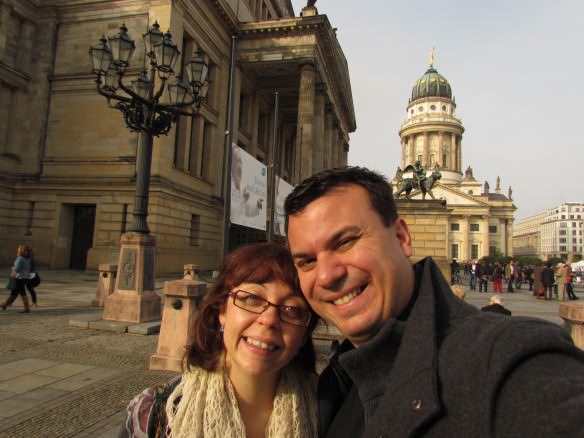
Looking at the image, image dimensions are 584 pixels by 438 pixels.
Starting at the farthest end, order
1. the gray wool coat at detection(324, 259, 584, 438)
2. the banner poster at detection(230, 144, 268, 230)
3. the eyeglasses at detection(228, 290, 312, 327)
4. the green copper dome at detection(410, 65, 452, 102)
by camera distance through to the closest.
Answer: the green copper dome at detection(410, 65, 452, 102) → the banner poster at detection(230, 144, 268, 230) → the eyeglasses at detection(228, 290, 312, 327) → the gray wool coat at detection(324, 259, 584, 438)

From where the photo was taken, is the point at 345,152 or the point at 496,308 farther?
the point at 345,152

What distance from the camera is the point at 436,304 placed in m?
1.22

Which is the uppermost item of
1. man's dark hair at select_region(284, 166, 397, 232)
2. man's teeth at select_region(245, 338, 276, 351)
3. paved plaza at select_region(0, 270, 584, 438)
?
man's dark hair at select_region(284, 166, 397, 232)

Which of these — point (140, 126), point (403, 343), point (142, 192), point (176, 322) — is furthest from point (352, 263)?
point (140, 126)

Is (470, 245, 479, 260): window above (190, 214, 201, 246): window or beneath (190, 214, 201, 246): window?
above

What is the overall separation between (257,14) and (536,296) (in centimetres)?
3060

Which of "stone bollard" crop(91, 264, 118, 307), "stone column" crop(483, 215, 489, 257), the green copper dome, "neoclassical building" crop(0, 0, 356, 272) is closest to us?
"stone bollard" crop(91, 264, 118, 307)

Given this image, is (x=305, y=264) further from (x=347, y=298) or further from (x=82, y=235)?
(x=82, y=235)

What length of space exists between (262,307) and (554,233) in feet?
530

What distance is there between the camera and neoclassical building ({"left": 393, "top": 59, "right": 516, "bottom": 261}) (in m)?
80.8

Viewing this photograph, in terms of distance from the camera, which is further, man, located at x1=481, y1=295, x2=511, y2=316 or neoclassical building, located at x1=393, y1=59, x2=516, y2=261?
neoclassical building, located at x1=393, y1=59, x2=516, y2=261

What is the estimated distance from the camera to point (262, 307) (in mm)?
1693

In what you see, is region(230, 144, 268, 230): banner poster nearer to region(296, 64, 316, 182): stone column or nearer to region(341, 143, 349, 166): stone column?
region(296, 64, 316, 182): stone column

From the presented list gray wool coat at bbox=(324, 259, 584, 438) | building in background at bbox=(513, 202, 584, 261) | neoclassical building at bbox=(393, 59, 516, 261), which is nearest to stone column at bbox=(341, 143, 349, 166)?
neoclassical building at bbox=(393, 59, 516, 261)
